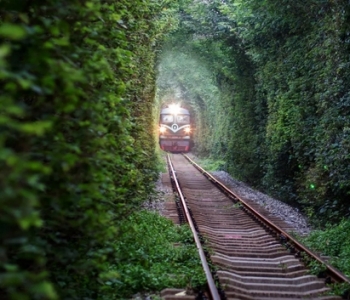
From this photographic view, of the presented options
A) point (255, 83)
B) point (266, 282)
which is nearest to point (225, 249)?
point (266, 282)

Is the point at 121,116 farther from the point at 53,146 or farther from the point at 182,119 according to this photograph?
the point at 182,119

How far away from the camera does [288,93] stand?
1467 centimetres

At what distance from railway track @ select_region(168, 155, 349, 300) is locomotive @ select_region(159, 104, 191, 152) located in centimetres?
2449

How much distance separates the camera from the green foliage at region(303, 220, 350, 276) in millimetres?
7906

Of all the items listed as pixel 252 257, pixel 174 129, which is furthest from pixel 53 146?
pixel 174 129

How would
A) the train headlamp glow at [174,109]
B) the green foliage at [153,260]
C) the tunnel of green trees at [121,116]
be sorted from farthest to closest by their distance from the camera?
the train headlamp glow at [174,109]
the green foliage at [153,260]
the tunnel of green trees at [121,116]

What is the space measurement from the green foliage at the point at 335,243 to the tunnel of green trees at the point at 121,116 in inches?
10.8

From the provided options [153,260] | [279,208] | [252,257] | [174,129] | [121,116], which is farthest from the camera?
[174,129]

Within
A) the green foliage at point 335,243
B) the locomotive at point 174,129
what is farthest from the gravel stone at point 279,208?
the locomotive at point 174,129

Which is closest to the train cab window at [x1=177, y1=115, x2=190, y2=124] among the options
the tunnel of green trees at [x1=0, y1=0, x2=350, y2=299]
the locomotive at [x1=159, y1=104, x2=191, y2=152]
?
the locomotive at [x1=159, y1=104, x2=191, y2=152]

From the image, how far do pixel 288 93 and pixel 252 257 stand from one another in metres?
7.52

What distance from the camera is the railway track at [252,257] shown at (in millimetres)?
6262

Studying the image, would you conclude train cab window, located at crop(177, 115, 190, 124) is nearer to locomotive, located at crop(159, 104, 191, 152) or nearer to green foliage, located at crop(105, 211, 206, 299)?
locomotive, located at crop(159, 104, 191, 152)

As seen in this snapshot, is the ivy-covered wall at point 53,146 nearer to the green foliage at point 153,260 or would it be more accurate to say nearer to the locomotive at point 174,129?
the green foliage at point 153,260
